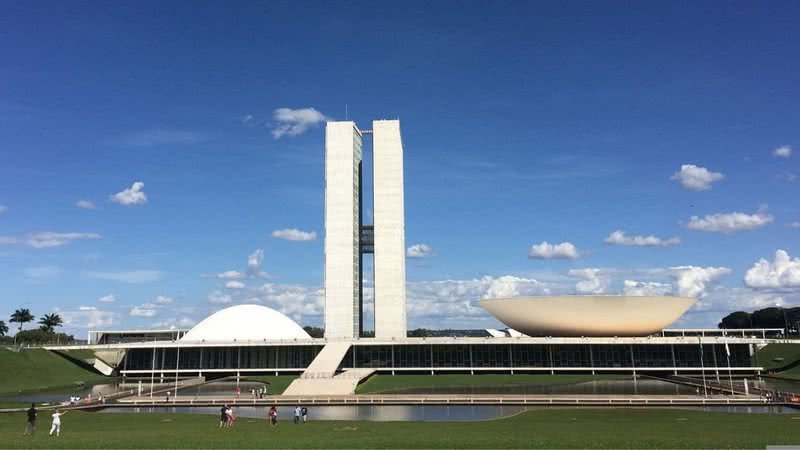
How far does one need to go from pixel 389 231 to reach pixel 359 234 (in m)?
4.88

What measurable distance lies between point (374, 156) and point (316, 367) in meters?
34.5

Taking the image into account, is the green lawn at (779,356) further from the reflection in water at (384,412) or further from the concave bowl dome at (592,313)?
the reflection in water at (384,412)

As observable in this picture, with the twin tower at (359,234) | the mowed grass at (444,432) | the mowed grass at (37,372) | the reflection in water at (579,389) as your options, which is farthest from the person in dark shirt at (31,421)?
the twin tower at (359,234)

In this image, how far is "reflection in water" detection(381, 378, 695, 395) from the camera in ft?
146

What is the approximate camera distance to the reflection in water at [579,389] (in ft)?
146

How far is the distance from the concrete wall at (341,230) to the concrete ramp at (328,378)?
11.8 metres

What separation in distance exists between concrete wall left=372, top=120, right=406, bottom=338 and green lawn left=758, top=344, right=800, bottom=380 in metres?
43.6

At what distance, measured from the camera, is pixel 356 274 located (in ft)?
270

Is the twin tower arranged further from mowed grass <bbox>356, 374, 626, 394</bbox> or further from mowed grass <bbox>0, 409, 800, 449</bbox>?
mowed grass <bbox>0, 409, 800, 449</bbox>

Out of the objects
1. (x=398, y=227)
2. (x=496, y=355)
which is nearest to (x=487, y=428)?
(x=496, y=355)

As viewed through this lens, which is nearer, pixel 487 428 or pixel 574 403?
pixel 487 428

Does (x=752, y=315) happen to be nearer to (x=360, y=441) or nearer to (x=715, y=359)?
(x=715, y=359)

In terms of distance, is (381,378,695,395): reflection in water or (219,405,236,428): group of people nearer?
(219,405,236,428): group of people

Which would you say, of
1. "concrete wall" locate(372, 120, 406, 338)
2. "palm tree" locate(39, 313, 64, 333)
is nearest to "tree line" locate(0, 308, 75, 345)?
"palm tree" locate(39, 313, 64, 333)
